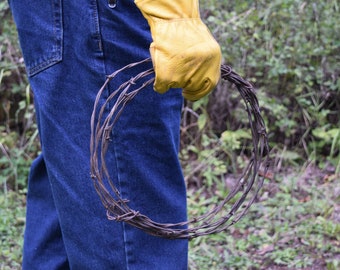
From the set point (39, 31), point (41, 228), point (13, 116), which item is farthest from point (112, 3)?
point (13, 116)

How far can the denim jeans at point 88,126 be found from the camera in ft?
4.44

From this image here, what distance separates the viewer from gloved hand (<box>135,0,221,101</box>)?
1224mm

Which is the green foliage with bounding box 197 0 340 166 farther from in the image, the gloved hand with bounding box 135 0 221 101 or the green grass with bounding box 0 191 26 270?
the gloved hand with bounding box 135 0 221 101

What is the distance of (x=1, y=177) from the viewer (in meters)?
3.32

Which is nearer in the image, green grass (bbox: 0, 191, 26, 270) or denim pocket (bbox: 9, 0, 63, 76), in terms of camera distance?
denim pocket (bbox: 9, 0, 63, 76)

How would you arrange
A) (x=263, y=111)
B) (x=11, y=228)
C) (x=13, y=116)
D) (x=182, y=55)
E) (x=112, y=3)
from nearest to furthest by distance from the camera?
(x=182, y=55)
(x=112, y=3)
(x=11, y=228)
(x=263, y=111)
(x=13, y=116)

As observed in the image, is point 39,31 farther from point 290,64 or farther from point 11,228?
point 290,64

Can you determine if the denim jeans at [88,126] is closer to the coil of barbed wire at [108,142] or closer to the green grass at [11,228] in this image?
the coil of barbed wire at [108,142]

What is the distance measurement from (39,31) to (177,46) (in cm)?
34

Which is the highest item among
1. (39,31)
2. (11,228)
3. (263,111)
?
(39,31)

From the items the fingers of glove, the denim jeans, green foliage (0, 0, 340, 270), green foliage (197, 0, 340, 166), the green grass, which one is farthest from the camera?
green foliage (197, 0, 340, 166)

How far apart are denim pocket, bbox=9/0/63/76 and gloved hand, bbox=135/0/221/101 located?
212mm

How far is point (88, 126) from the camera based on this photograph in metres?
1.39

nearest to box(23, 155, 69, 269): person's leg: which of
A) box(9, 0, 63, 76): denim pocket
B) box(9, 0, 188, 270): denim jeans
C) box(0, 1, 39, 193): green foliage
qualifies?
box(9, 0, 188, 270): denim jeans
